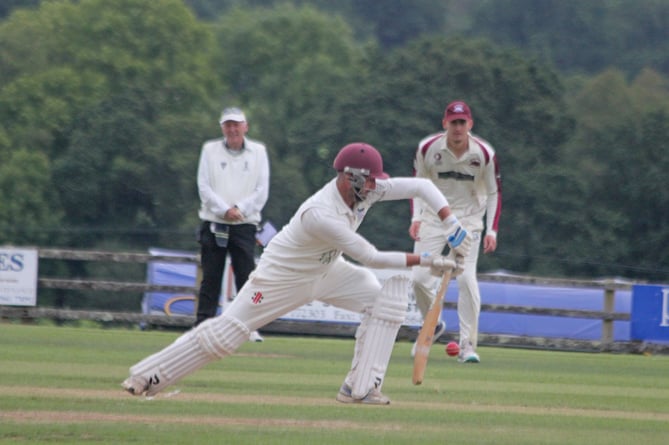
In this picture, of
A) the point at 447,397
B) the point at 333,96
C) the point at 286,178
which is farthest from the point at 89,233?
the point at 447,397

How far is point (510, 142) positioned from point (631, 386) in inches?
1818

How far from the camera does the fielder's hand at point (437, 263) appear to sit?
8.27 meters

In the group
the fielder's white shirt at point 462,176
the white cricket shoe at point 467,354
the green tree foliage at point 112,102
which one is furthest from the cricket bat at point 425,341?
the green tree foliage at point 112,102

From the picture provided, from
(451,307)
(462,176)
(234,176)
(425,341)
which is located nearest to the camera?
(425,341)

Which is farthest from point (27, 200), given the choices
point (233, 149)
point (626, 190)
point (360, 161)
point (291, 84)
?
point (360, 161)

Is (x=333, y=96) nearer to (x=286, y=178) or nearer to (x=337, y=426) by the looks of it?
(x=286, y=178)

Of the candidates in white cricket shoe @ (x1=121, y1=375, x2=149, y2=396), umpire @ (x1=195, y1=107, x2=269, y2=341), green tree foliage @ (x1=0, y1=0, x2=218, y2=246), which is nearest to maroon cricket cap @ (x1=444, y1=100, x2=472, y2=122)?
umpire @ (x1=195, y1=107, x2=269, y2=341)

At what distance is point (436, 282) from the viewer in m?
11.9

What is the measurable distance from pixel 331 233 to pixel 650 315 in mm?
9104

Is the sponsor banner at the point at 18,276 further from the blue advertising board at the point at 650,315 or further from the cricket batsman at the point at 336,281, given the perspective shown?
the cricket batsman at the point at 336,281

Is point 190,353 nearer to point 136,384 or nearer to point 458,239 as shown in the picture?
point 136,384

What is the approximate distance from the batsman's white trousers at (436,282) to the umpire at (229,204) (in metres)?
1.61

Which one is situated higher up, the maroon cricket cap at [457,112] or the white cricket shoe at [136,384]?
the maroon cricket cap at [457,112]

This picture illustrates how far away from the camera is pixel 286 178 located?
57719 mm
